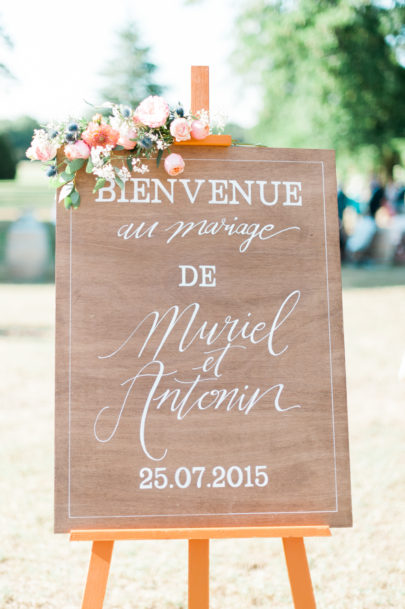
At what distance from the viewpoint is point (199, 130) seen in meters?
1.94

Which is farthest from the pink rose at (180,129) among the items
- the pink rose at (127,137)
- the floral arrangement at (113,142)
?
the pink rose at (127,137)

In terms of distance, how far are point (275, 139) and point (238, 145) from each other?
17.3 meters

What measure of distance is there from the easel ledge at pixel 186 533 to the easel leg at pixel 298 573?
0.07m

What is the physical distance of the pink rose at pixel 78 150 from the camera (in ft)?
6.19

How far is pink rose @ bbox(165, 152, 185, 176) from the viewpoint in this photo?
75.6 inches

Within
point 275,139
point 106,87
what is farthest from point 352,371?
point 106,87

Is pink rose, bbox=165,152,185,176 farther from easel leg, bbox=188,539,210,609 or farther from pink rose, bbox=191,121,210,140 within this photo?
easel leg, bbox=188,539,210,609

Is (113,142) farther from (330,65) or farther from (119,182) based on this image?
(330,65)

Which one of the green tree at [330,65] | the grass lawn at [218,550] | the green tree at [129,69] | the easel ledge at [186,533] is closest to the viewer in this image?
the easel ledge at [186,533]

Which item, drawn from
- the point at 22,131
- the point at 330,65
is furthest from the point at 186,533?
the point at 22,131

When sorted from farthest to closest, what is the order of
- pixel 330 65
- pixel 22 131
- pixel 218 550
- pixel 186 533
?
pixel 22 131, pixel 330 65, pixel 218 550, pixel 186 533

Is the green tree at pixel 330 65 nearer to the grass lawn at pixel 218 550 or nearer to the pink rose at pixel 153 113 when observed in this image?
the grass lawn at pixel 218 550

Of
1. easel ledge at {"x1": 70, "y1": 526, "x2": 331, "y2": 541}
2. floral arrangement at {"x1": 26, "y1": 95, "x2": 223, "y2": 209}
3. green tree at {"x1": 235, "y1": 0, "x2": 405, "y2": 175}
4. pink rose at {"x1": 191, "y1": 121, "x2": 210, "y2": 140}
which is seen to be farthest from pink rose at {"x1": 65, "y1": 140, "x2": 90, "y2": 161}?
green tree at {"x1": 235, "y1": 0, "x2": 405, "y2": 175}

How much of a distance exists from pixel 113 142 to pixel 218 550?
1.90 m
